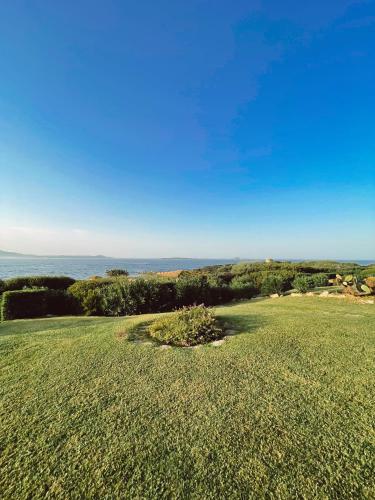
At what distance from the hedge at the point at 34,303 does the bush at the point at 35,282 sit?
10.2 ft

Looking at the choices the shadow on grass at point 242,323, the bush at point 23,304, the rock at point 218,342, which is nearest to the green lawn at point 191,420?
the rock at point 218,342

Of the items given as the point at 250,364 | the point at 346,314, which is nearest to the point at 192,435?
the point at 250,364

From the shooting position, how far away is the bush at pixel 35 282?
11805 mm

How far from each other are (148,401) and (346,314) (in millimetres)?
5917

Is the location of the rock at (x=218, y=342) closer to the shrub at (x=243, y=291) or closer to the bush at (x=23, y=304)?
the bush at (x=23, y=304)

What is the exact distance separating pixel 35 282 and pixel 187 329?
1092cm

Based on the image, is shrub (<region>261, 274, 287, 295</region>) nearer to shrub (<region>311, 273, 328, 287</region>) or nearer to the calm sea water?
shrub (<region>311, 273, 328, 287</region>)

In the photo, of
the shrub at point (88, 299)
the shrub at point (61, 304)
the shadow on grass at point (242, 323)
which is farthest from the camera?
the shrub at point (61, 304)

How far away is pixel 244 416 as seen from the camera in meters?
2.45

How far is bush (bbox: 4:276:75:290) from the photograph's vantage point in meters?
11.8

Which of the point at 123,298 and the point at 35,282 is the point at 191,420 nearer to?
the point at 123,298

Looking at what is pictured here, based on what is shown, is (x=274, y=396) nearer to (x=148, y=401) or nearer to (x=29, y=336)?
(x=148, y=401)

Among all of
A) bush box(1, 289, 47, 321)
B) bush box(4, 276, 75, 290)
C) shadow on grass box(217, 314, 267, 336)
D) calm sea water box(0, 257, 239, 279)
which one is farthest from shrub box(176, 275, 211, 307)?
calm sea water box(0, 257, 239, 279)

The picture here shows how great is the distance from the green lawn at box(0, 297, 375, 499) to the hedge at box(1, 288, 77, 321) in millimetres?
5041
